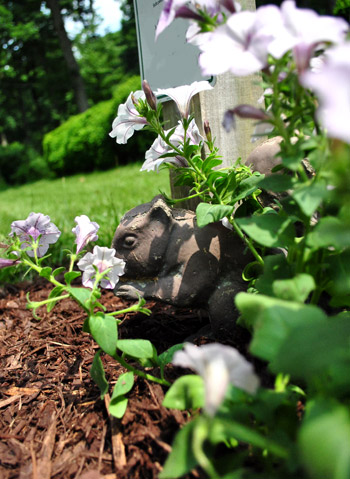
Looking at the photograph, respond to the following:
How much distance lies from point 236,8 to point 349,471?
0.93 m

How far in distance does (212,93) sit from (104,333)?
116cm

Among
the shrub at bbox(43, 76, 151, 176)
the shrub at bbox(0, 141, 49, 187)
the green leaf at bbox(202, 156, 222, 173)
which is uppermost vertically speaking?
the green leaf at bbox(202, 156, 222, 173)

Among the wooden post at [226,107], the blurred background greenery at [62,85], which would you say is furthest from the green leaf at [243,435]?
the blurred background greenery at [62,85]

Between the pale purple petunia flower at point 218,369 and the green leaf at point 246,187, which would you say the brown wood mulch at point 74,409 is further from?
the green leaf at point 246,187

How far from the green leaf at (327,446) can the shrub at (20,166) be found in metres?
13.2

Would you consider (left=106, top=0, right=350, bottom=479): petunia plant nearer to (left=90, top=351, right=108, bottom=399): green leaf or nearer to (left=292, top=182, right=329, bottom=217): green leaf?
(left=292, top=182, right=329, bottom=217): green leaf

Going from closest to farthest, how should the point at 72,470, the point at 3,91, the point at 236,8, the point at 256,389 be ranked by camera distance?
the point at 256,389 < the point at 236,8 < the point at 72,470 < the point at 3,91

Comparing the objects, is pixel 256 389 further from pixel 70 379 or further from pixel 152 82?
pixel 152 82

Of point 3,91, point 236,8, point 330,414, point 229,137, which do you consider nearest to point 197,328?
point 229,137

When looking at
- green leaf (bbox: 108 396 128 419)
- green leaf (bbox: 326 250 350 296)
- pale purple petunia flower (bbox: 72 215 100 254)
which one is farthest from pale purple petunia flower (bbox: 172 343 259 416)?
pale purple petunia flower (bbox: 72 215 100 254)

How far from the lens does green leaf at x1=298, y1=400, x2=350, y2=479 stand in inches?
22.2

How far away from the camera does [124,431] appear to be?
1.11 meters

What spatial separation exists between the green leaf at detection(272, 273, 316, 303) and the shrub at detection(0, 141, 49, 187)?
42.6 ft

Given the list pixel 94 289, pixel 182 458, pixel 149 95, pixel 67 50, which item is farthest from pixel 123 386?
pixel 67 50
